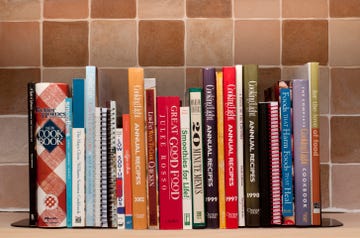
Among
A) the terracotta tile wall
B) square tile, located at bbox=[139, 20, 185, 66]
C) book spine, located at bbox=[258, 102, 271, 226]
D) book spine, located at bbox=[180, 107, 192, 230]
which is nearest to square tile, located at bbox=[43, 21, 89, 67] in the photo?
the terracotta tile wall

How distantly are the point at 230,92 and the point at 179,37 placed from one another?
316 mm

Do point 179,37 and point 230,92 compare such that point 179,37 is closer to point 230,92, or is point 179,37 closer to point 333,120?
point 230,92

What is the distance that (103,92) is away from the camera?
120cm

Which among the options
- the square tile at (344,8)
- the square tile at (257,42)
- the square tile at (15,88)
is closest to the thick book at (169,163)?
the square tile at (257,42)

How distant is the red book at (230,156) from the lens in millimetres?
1106

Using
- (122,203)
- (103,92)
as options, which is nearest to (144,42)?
(103,92)

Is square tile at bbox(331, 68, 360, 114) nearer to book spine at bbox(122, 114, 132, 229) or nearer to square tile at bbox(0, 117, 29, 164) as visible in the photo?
book spine at bbox(122, 114, 132, 229)

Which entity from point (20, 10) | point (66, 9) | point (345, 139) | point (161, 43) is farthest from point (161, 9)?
point (345, 139)

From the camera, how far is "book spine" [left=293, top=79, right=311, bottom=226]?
3.66 feet

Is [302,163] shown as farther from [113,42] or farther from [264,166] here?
[113,42]

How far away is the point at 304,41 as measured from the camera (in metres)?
1.36

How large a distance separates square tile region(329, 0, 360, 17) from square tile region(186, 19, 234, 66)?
271 mm

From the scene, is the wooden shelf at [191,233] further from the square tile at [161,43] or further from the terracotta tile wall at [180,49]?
the square tile at [161,43]

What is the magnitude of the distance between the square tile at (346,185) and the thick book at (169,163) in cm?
47
